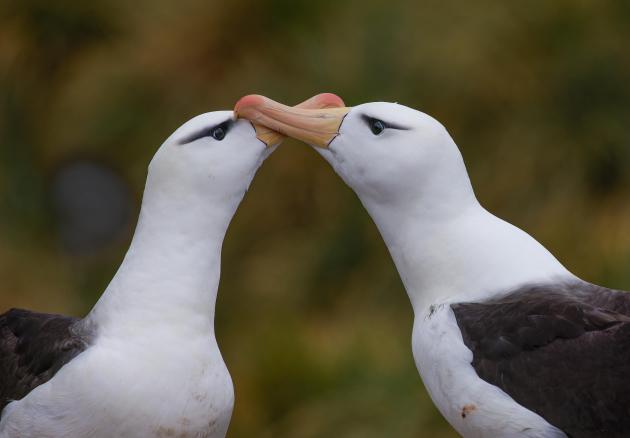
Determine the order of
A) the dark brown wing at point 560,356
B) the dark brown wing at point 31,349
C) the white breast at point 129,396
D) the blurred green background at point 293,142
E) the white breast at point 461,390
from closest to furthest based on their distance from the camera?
the dark brown wing at point 560,356, the white breast at point 461,390, the white breast at point 129,396, the dark brown wing at point 31,349, the blurred green background at point 293,142

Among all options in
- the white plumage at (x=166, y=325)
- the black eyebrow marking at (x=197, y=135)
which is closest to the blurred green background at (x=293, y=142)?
the white plumage at (x=166, y=325)

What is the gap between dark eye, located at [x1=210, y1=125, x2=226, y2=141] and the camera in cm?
418

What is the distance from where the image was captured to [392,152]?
4.22m

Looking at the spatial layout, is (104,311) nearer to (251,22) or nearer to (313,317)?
(313,317)

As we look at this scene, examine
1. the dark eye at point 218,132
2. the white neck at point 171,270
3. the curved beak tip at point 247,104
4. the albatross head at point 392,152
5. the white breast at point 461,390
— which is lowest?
the white breast at point 461,390

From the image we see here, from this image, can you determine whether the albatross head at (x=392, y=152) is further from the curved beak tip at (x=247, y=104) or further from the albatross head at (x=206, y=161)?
the albatross head at (x=206, y=161)

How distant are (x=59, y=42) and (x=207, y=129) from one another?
6637 millimetres

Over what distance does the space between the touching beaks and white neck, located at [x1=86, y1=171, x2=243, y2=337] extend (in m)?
0.27

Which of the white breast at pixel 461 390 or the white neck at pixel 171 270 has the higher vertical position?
the white neck at pixel 171 270

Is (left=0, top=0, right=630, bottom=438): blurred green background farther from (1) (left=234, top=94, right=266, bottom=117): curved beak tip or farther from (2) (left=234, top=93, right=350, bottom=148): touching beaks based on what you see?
(1) (left=234, top=94, right=266, bottom=117): curved beak tip

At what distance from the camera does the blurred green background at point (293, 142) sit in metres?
8.42

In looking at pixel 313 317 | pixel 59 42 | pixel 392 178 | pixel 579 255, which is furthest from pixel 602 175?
pixel 392 178

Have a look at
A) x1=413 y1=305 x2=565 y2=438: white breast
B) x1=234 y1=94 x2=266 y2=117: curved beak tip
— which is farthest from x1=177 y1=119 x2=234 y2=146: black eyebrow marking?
x1=413 y1=305 x2=565 y2=438: white breast

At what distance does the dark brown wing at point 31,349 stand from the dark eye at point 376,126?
3.91ft
